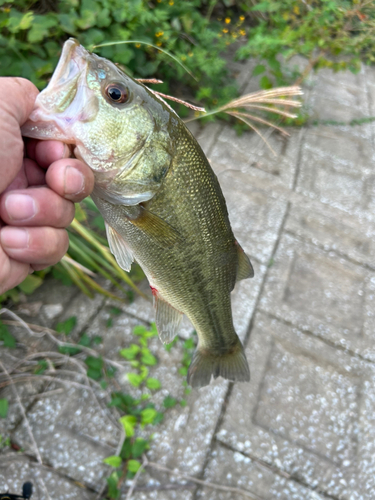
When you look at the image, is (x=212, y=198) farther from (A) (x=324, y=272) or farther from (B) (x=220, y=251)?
(A) (x=324, y=272)

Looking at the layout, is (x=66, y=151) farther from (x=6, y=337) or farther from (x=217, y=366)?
(x=6, y=337)

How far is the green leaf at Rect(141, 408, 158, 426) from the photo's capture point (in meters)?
1.83

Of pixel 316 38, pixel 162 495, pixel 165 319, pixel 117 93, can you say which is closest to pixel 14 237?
pixel 117 93

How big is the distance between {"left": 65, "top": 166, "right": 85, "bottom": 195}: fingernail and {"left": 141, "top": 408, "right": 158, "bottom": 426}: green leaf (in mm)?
1394

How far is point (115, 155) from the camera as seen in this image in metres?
1.03

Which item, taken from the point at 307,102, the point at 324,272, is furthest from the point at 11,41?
the point at 307,102

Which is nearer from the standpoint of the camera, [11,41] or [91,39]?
[11,41]

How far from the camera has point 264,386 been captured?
211 cm

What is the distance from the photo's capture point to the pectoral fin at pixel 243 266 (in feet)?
4.52

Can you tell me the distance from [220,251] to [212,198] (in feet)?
0.74

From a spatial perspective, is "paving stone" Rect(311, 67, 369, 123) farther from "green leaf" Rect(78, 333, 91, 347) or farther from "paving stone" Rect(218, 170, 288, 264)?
"green leaf" Rect(78, 333, 91, 347)

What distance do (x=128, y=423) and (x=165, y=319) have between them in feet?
2.41

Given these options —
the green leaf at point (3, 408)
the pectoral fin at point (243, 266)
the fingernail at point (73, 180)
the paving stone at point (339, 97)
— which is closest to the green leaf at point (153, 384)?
the green leaf at point (3, 408)

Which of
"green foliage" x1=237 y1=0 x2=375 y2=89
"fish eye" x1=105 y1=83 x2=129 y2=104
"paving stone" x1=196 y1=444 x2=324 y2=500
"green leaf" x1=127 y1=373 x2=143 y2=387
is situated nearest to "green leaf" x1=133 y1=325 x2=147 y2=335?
"green leaf" x1=127 y1=373 x2=143 y2=387
